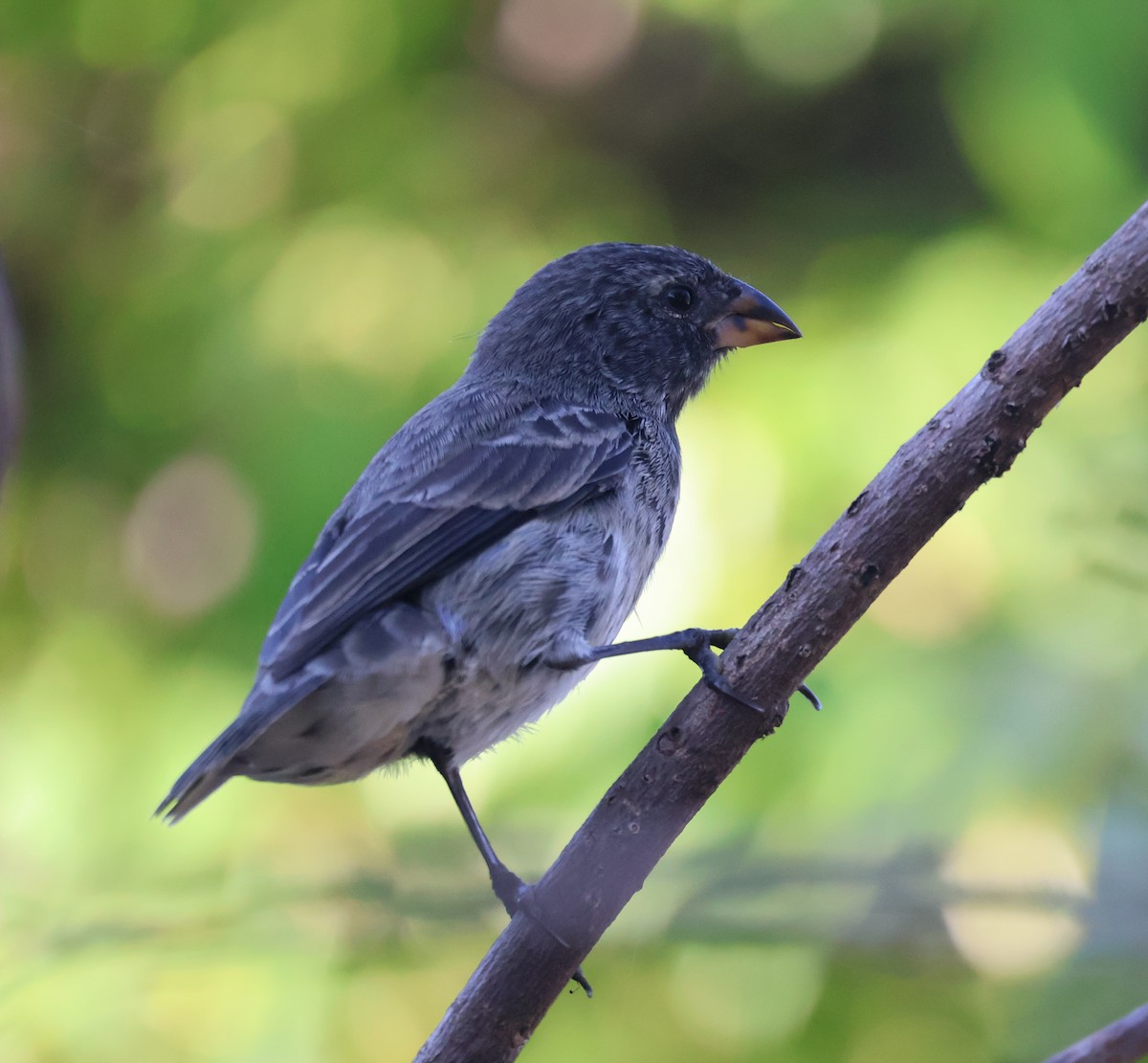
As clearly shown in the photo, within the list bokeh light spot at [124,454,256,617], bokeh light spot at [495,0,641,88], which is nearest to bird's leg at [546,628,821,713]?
bokeh light spot at [124,454,256,617]

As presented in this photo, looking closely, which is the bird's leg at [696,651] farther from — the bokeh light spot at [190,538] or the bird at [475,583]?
the bokeh light spot at [190,538]

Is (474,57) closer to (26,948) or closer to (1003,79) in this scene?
(1003,79)

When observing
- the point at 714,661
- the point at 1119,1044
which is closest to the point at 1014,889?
the point at 1119,1044

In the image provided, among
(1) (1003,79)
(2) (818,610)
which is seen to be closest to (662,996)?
(2) (818,610)

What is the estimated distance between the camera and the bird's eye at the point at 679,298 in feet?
11.0

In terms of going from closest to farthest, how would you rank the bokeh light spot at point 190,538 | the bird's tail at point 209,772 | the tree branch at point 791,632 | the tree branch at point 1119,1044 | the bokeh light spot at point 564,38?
the tree branch at point 1119,1044 < the tree branch at point 791,632 < the bird's tail at point 209,772 < the bokeh light spot at point 190,538 < the bokeh light spot at point 564,38

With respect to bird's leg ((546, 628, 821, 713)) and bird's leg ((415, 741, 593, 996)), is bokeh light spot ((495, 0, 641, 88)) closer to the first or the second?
bird's leg ((546, 628, 821, 713))

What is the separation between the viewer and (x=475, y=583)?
8.66ft

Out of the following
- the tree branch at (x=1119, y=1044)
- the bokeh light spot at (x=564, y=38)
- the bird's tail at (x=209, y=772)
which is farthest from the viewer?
the bokeh light spot at (x=564, y=38)

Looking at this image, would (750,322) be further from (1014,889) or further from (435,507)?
(1014,889)

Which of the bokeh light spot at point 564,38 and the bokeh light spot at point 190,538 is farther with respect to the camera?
the bokeh light spot at point 564,38

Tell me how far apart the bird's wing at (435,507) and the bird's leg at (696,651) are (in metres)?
0.31

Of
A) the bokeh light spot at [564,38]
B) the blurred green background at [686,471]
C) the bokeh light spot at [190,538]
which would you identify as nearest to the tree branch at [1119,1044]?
the blurred green background at [686,471]

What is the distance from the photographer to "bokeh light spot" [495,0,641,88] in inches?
151
